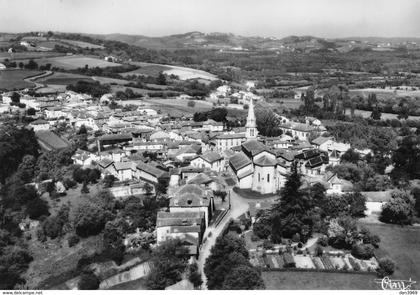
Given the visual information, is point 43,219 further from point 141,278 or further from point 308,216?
point 308,216

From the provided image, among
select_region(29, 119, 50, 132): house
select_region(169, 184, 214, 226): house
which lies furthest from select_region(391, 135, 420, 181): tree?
select_region(29, 119, 50, 132): house

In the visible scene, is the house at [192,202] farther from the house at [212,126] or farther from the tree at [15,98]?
the tree at [15,98]

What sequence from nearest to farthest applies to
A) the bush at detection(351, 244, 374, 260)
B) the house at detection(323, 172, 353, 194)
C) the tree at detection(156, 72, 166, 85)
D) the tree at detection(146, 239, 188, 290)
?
the tree at detection(146, 239, 188, 290)
the bush at detection(351, 244, 374, 260)
the house at detection(323, 172, 353, 194)
the tree at detection(156, 72, 166, 85)

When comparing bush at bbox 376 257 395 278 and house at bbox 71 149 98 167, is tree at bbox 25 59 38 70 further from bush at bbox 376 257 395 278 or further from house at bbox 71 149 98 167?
bush at bbox 376 257 395 278

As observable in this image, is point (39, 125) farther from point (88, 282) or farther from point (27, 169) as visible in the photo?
point (88, 282)

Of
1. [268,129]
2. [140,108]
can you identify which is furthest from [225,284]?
[140,108]

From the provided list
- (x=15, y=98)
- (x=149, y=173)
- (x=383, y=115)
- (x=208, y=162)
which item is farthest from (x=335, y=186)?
(x=15, y=98)
